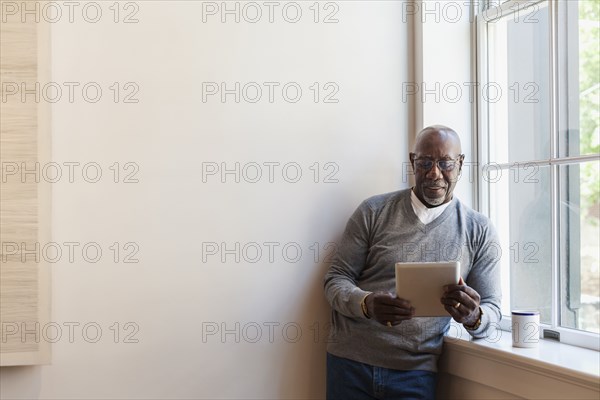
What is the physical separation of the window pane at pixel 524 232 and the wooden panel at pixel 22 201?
1646 millimetres

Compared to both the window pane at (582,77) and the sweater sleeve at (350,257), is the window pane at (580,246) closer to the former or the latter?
the window pane at (582,77)

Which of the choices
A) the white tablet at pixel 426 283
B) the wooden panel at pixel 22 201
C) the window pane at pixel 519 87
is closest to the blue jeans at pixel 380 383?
the white tablet at pixel 426 283

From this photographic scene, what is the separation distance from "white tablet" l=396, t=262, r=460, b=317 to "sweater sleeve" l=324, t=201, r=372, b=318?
350mm

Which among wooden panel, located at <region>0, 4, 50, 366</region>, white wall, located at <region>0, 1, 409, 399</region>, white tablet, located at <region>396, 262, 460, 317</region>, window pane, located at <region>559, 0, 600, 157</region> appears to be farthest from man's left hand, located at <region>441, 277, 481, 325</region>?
wooden panel, located at <region>0, 4, 50, 366</region>

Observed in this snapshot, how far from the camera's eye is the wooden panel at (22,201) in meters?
2.50

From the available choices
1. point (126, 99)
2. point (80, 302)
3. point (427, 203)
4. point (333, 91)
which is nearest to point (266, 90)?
point (333, 91)

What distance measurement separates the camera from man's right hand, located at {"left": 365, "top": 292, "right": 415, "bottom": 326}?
2336 mm

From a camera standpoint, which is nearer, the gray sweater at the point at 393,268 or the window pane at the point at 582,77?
the window pane at the point at 582,77

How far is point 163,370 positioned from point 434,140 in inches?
50.2

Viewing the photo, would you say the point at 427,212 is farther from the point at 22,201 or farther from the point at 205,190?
the point at 22,201

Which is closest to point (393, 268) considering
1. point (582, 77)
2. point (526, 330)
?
point (526, 330)

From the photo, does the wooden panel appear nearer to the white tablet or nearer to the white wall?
the white wall

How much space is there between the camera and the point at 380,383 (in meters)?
2.56

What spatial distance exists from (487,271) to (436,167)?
15.8 inches
